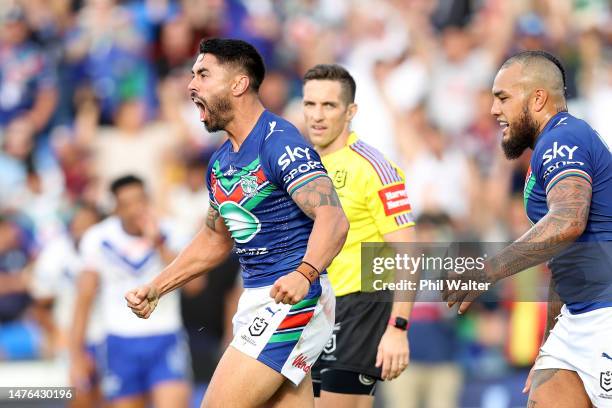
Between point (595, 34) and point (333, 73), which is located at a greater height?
point (595, 34)

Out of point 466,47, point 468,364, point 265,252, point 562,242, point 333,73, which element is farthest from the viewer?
point 466,47

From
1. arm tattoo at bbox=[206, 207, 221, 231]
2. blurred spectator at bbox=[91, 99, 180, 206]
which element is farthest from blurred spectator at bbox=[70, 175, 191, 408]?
arm tattoo at bbox=[206, 207, 221, 231]

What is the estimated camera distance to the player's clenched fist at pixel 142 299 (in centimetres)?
619

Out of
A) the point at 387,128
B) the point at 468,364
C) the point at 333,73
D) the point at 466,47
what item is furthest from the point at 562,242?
the point at 466,47

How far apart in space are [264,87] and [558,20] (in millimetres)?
3986

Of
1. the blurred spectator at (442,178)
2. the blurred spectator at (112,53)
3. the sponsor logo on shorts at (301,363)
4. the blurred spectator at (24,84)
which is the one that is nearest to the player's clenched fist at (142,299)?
the sponsor logo on shorts at (301,363)

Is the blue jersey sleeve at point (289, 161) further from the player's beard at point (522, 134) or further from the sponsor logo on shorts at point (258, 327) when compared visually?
the player's beard at point (522, 134)

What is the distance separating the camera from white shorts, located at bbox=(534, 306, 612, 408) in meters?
5.84

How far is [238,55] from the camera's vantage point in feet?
20.8

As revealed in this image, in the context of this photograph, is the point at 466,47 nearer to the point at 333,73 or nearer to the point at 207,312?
the point at 207,312

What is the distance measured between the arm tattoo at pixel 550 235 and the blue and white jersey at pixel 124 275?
5.49 meters

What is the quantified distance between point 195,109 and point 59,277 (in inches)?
110

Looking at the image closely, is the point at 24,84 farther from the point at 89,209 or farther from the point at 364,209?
the point at 364,209

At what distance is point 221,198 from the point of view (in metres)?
6.30
